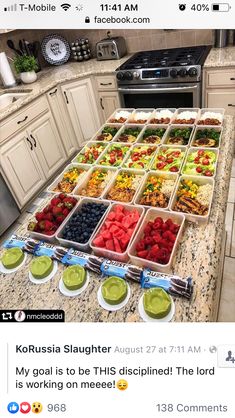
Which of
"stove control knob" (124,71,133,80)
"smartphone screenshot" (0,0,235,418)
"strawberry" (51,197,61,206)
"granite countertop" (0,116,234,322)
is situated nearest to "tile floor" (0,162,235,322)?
"smartphone screenshot" (0,0,235,418)

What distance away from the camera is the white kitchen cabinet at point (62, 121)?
2.54 metres

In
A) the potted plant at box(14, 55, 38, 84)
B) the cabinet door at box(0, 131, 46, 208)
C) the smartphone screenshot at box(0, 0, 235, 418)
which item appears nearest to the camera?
the smartphone screenshot at box(0, 0, 235, 418)

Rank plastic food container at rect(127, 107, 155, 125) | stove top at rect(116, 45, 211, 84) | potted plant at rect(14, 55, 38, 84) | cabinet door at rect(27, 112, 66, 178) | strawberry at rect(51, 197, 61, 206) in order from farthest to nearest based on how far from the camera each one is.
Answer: potted plant at rect(14, 55, 38, 84) → cabinet door at rect(27, 112, 66, 178) → stove top at rect(116, 45, 211, 84) → plastic food container at rect(127, 107, 155, 125) → strawberry at rect(51, 197, 61, 206)

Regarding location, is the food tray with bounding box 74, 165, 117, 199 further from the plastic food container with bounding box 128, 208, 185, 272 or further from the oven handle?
the oven handle

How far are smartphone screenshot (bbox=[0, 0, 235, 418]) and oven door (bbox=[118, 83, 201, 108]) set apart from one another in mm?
838

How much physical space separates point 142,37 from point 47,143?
4.82 ft

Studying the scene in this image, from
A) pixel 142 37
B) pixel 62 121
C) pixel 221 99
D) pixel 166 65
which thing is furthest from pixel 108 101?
pixel 221 99

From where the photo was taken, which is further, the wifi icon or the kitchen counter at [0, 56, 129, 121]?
the kitchen counter at [0, 56, 129, 121]

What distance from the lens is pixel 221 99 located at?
2.36m

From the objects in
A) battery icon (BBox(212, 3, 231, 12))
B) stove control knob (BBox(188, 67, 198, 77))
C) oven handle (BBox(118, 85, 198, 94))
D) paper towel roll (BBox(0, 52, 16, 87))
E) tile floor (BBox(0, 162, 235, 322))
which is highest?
battery icon (BBox(212, 3, 231, 12))

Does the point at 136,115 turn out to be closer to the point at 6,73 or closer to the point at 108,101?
the point at 108,101

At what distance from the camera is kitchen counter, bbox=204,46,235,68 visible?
2176 millimetres
